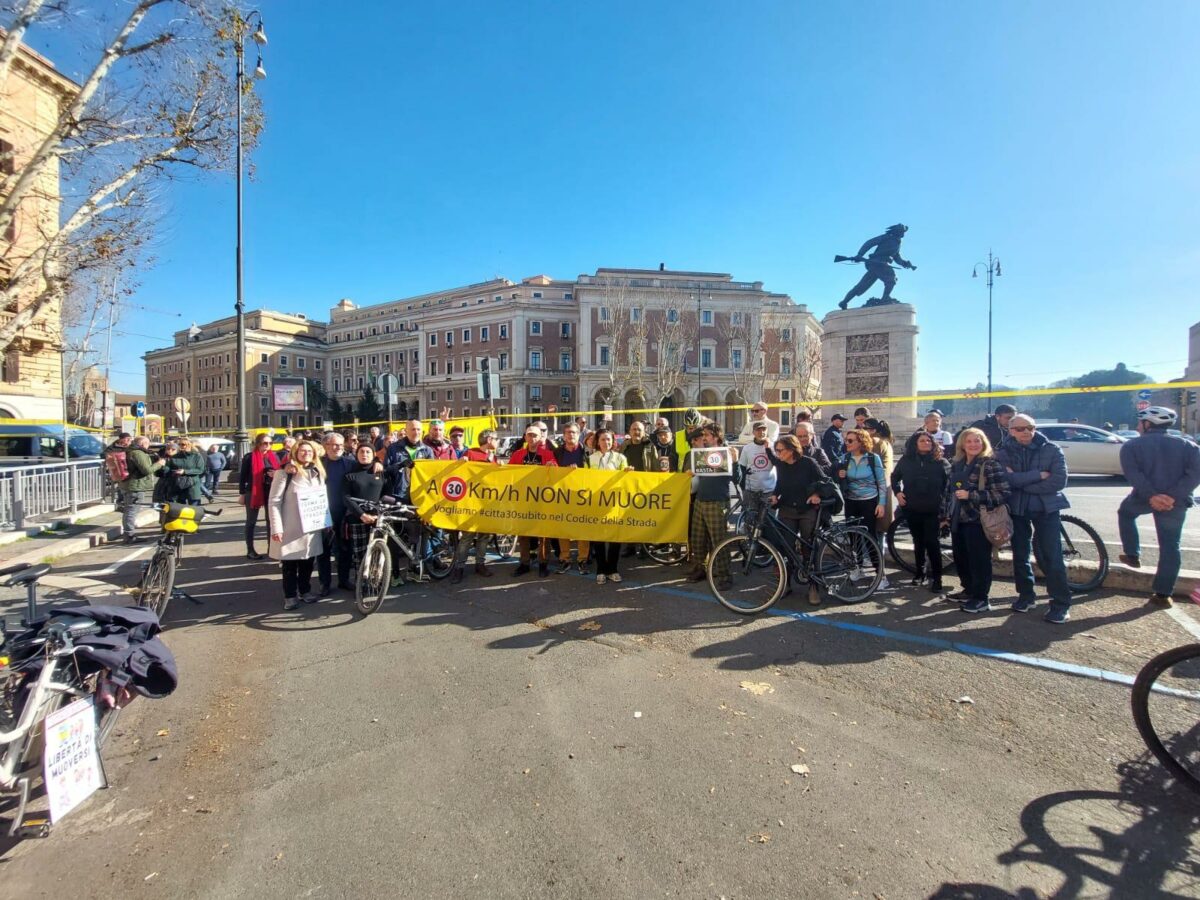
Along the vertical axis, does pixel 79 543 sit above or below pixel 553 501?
below

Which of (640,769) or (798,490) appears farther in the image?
(798,490)

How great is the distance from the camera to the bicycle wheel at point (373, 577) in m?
5.61

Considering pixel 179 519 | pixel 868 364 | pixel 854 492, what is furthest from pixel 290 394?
pixel 868 364

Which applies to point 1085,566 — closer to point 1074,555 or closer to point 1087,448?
point 1074,555

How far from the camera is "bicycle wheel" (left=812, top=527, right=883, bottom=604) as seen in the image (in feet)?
18.7

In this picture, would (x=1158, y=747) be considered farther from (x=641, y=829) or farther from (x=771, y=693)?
(x=641, y=829)

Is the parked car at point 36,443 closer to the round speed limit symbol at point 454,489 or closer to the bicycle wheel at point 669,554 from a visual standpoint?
the round speed limit symbol at point 454,489

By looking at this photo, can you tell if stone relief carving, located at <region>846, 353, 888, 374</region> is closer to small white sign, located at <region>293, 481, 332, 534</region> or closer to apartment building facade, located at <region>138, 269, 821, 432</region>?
small white sign, located at <region>293, 481, 332, 534</region>

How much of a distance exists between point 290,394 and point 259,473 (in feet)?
48.3

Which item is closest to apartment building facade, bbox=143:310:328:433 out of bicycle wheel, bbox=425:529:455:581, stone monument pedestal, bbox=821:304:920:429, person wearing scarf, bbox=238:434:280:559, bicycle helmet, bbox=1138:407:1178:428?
stone monument pedestal, bbox=821:304:920:429

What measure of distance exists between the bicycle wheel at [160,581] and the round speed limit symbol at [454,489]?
2846mm

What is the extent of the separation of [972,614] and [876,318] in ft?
64.7

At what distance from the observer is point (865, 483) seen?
6.35 metres

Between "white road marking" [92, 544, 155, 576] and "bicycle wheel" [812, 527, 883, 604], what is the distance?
8.99 meters
